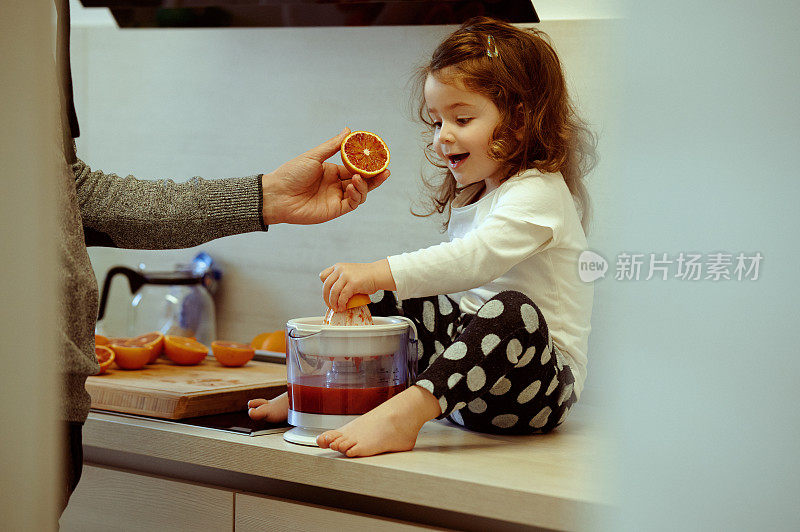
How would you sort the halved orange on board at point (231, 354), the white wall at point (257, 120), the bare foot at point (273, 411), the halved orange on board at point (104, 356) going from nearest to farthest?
the bare foot at point (273, 411), the halved orange on board at point (104, 356), the halved orange on board at point (231, 354), the white wall at point (257, 120)

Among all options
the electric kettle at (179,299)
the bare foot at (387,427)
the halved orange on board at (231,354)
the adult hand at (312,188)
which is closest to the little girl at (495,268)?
the bare foot at (387,427)

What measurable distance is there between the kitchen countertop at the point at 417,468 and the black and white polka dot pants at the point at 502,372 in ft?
0.08

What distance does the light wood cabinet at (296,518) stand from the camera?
0.79 m

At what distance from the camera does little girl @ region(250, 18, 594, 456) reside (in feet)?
2.76

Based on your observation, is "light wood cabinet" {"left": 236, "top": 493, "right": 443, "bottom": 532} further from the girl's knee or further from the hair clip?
the hair clip

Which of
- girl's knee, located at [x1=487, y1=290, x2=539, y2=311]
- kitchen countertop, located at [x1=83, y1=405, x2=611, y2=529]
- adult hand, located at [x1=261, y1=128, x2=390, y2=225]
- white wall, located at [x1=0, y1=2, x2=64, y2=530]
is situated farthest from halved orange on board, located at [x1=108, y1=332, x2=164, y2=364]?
white wall, located at [x1=0, y1=2, x2=64, y2=530]

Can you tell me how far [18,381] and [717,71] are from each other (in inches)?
22.3

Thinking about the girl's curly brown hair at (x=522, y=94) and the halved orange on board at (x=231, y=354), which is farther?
the halved orange on board at (x=231, y=354)

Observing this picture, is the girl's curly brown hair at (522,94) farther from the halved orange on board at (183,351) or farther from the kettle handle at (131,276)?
the kettle handle at (131,276)

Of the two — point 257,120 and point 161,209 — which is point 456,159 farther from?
point 257,120

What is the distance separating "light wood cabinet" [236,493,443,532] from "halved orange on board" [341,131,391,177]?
41 cm

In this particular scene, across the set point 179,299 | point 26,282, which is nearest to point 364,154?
point 26,282

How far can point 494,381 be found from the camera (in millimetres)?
847

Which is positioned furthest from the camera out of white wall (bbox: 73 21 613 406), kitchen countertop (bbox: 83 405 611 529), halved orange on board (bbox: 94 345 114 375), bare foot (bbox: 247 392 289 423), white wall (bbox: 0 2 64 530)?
white wall (bbox: 73 21 613 406)
